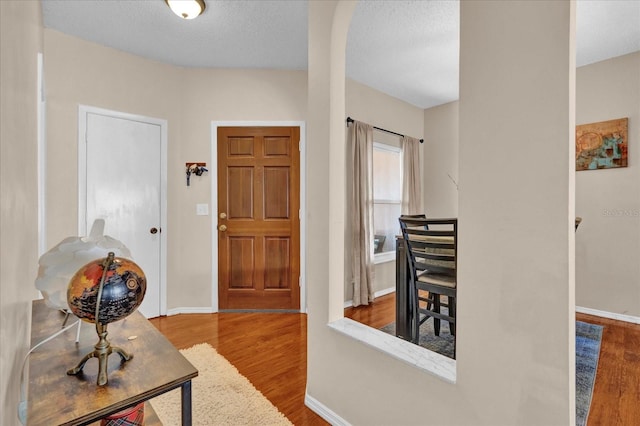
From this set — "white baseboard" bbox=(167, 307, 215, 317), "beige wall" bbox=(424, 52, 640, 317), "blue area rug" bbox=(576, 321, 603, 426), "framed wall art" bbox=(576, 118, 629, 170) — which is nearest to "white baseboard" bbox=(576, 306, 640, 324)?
"beige wall" bbox=(424, 52, 640, 317)

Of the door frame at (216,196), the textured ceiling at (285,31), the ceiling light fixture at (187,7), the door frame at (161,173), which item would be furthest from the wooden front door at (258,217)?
the ceiling light fixture at (187,7)

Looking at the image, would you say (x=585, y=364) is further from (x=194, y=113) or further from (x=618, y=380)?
(x=194, y=113)

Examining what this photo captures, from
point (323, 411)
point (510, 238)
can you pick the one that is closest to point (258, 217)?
point (323, 411)

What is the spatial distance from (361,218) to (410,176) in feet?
4.08

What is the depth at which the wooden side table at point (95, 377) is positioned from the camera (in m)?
0.75

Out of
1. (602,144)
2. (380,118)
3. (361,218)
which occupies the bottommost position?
(361,218)

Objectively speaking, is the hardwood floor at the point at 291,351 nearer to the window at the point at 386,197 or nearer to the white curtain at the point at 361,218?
the white curtain at the point at 361,218

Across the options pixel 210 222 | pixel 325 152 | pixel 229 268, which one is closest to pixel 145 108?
pixel 210 222

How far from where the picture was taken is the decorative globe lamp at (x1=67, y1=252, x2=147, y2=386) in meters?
0.82

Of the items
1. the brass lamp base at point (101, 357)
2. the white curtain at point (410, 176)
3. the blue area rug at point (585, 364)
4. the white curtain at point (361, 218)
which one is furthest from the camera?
the white curtain at point (410, 176)

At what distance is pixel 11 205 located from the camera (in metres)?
0.54

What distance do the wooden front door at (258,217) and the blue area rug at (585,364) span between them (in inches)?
92.6

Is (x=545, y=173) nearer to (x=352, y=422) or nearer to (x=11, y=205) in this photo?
(x=11, y=205)

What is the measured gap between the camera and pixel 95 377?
0.88 m
